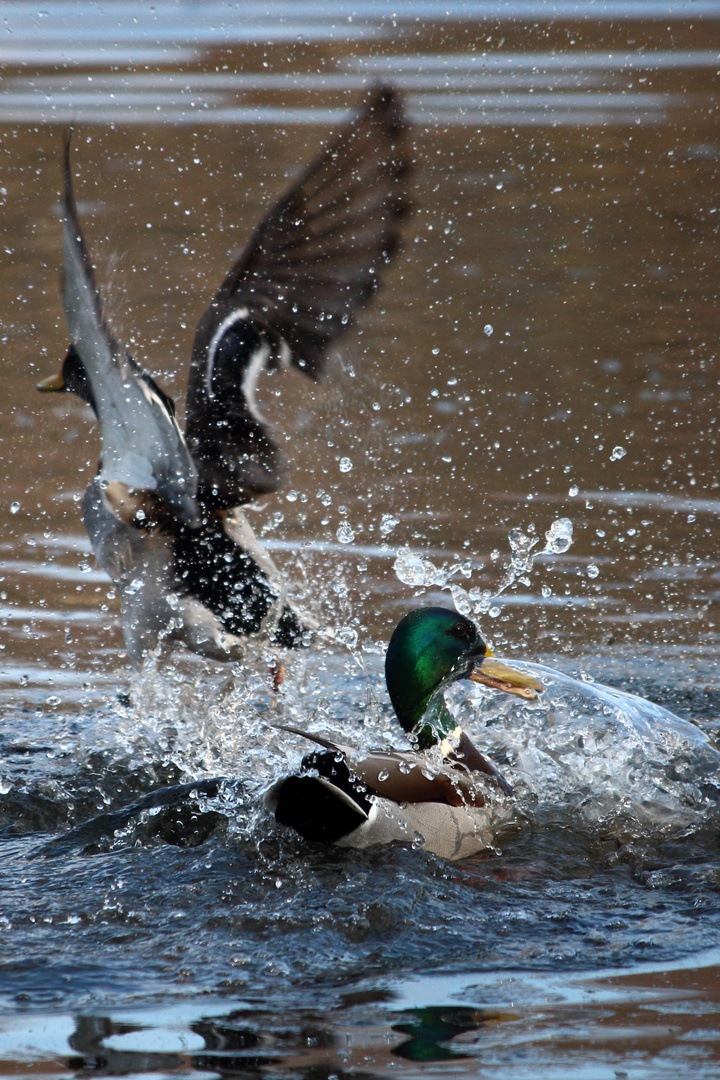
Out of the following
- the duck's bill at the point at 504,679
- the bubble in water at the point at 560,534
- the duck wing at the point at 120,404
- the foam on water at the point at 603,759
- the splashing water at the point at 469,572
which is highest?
the duck wing at the point at 120,404

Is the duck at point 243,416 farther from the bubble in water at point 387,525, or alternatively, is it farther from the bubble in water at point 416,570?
the bubble in water at point 387,525

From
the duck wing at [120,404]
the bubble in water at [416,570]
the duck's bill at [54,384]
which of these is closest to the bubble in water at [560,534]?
the bubble in water at [416,570]

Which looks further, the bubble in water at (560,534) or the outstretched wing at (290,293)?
the bubble in water at (560,534)

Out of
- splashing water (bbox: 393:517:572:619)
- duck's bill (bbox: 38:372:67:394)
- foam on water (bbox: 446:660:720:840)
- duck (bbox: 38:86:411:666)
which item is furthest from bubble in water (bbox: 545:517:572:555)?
duck's bill (bbox: 38:372:67:394)

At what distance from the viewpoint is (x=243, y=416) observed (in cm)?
473

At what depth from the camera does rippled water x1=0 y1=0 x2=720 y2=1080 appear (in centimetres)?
271

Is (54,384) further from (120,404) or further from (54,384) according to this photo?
(120,404)

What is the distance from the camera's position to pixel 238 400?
4.77 meters

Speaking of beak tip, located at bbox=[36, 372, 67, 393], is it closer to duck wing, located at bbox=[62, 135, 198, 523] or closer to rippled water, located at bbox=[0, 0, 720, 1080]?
duck wing, located at bbox=[62, 135, 198, 523]

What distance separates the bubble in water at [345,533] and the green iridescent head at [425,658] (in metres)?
1.94

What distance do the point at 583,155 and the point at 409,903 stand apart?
10738 mm

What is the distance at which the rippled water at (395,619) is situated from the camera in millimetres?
2705

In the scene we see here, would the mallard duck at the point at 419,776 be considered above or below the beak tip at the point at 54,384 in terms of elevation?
below

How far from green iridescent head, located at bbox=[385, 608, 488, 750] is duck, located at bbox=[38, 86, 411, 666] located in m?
1.13
